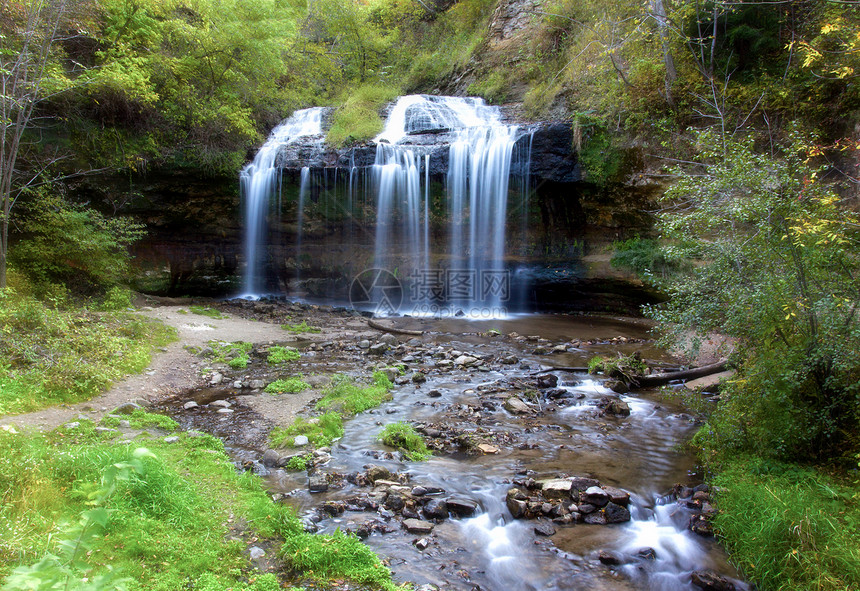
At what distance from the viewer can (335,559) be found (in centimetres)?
352

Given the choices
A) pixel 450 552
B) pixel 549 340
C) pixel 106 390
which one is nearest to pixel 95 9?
pixel 106 390

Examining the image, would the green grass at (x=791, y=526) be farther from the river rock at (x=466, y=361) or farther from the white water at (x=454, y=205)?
the white water at (x=454, y=205)

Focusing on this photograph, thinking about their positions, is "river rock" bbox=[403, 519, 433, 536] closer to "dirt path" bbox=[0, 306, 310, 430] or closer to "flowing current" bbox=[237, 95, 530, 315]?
"dirt path" bbox=[0, 306, 310, 430]

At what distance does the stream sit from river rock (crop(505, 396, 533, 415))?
0.31ft

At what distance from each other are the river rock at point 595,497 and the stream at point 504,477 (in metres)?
0.17

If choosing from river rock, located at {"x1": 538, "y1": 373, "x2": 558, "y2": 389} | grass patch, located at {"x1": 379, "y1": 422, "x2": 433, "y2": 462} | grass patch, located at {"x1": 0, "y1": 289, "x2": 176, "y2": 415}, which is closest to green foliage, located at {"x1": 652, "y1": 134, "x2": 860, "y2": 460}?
river rock, located at {"x1": 538, "y1": 373, "x2": 558, "y2": 389}

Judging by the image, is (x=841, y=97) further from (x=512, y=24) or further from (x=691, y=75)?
(x=512, y=24)

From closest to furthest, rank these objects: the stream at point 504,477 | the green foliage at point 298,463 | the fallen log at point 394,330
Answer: the stream at point 504,477
the green foliage at point 298,463
the fallen log at point 394,330

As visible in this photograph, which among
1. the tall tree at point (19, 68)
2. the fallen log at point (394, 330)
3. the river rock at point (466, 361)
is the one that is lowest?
the fallen log at point (394, 330)

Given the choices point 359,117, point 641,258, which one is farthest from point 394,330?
point 359,117

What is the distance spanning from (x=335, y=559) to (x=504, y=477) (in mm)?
2314

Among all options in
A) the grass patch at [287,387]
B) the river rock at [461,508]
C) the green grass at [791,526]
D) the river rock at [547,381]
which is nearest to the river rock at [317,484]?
the river rock at [461,508]

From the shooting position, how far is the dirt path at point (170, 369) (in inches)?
224

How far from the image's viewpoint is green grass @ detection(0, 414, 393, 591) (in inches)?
117
